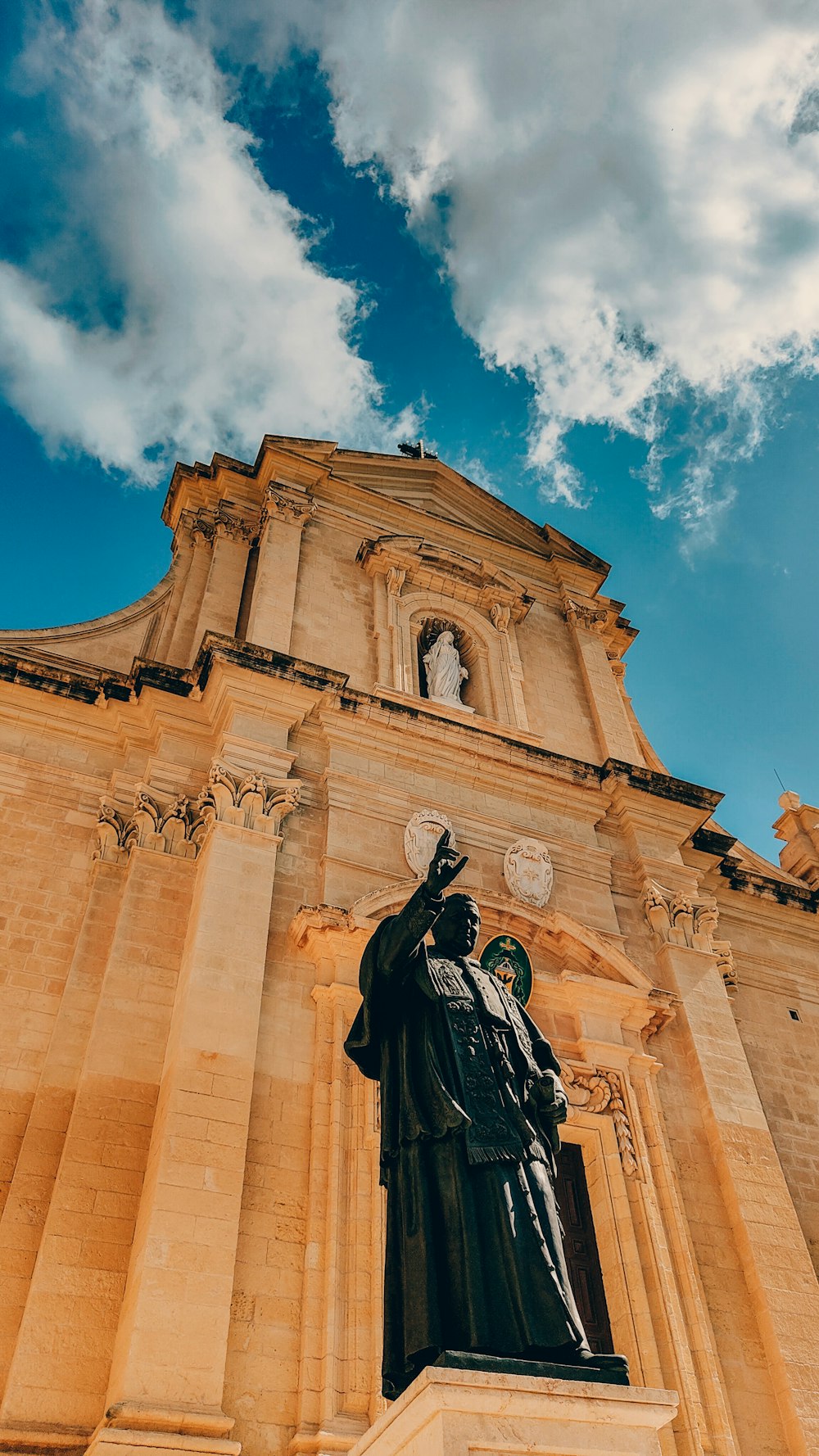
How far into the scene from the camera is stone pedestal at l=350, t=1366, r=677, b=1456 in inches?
162

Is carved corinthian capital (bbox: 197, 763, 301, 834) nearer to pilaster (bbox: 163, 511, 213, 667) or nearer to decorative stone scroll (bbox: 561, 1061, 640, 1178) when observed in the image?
pilaster (bbox: 163, 511, 213, 667)

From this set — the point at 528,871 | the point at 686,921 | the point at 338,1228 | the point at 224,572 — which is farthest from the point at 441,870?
the point at 224,572

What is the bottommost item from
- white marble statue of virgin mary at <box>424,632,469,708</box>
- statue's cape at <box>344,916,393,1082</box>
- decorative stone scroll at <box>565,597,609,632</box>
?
statue's cape at <box>344,916,393,1082</box>

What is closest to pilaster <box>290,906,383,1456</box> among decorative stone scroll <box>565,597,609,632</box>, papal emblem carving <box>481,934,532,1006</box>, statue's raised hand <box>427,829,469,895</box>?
papal emblem carving <box>481,934,532,1006</box>

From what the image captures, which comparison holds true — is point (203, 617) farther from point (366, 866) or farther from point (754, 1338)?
point (754, 1338)

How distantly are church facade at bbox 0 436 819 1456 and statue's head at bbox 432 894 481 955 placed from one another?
3.43 m

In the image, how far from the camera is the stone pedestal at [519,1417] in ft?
13.5

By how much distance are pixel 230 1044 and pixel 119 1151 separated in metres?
1.18

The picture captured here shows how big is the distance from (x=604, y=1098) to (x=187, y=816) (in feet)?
16.5

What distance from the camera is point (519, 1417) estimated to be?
4215mm

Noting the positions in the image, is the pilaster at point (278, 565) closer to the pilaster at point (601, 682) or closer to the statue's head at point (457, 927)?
the pilaster at point (601, 682)

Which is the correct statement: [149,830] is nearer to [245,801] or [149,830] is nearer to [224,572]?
[245,801]

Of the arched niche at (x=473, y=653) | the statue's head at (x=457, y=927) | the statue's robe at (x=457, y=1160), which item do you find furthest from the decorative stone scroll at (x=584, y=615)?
the statue's robe at (x=457, y=1160)

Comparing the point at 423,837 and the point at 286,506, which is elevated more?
the point at 286,506
